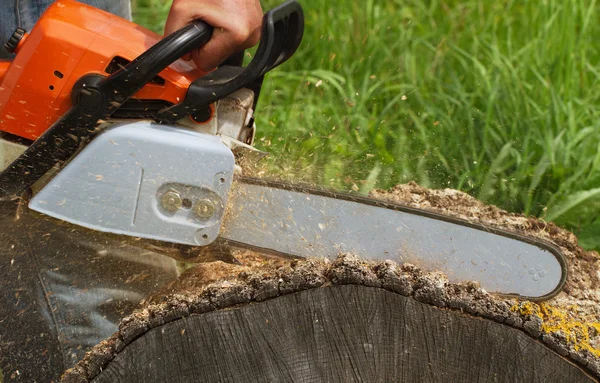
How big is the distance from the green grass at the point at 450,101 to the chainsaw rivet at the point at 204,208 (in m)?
0.44

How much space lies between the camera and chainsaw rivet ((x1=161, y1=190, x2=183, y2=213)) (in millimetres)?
1783

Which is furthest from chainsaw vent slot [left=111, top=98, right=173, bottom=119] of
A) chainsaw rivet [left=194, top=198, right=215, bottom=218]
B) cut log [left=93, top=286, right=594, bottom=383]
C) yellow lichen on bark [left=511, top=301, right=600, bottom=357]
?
yellow lichen on bark [left=511, top=301, right=600, bottom=357]

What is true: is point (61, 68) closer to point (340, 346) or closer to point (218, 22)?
point (218, 22)

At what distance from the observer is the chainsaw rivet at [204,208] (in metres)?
1.79

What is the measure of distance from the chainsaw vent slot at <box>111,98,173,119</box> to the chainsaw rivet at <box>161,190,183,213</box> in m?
0.22

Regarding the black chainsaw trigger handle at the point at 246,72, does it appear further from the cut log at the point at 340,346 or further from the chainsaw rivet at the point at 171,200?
the cut log at the point at 340,346

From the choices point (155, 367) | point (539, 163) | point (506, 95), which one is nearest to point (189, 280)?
point (155, 367)

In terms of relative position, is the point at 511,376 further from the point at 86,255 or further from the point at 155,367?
the point at 86,255

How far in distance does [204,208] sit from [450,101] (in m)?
2.05

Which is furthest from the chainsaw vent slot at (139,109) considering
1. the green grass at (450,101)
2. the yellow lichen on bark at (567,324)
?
the yellow lichen on bark at (567,324)

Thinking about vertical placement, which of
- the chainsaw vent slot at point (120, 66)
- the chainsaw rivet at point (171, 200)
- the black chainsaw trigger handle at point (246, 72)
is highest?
the black chainsaw trigger handle at point (246, 72)

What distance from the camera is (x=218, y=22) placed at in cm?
173

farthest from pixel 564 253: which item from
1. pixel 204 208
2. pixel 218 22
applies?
pixel 218 22

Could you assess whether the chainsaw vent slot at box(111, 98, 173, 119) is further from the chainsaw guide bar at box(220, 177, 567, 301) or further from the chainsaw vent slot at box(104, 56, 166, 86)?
the chainsaw guide bar at box(220, 177, 567, 301)
